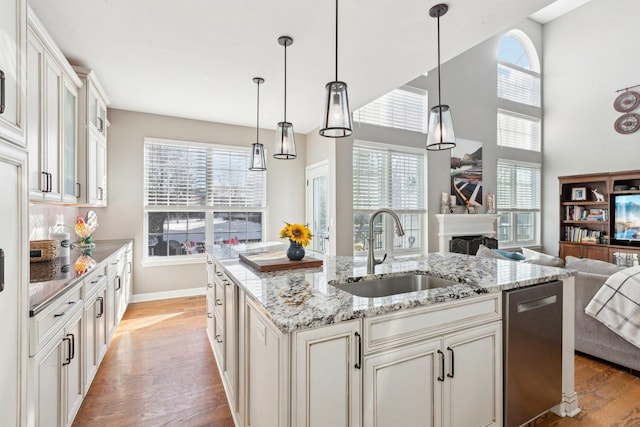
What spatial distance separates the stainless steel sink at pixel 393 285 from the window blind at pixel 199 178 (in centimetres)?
362

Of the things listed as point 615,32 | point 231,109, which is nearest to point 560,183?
point 615,32

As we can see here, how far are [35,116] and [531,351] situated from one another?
3364mm

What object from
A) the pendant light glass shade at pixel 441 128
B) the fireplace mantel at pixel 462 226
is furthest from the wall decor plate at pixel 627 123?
the pendant light glass shade at pixel 441 128

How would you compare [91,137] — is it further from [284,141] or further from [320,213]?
[320,213]

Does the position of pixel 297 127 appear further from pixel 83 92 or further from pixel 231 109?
pixel 83 92

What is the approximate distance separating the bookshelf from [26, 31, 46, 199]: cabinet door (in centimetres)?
781

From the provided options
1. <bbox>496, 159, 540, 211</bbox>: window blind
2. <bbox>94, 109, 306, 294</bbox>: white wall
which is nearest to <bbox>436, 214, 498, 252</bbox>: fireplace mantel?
<bbox>496, 159, 540, 211</bbox>: window blind

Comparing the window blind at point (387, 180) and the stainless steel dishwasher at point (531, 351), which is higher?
the window blind at point (387, 180)

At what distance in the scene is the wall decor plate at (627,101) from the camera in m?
5.57

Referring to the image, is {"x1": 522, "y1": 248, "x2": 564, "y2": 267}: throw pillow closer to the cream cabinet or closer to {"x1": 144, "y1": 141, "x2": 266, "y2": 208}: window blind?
the cream cabinet

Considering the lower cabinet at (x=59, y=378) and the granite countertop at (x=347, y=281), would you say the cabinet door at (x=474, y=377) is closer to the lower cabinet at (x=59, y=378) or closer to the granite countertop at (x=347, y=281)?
the granite countertop at (x=347, y=281)

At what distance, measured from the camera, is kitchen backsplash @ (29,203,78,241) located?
281cm

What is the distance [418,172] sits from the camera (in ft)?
17.8

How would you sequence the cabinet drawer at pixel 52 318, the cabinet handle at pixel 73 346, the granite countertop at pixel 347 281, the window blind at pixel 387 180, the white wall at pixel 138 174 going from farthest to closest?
the window blind at pixel 387 180, the white wall at pixel 138 174, the cabinet handle at pixel 73 346, the cabinet drawer at pixel 52 318, the granite countertop at pixel 347 281
